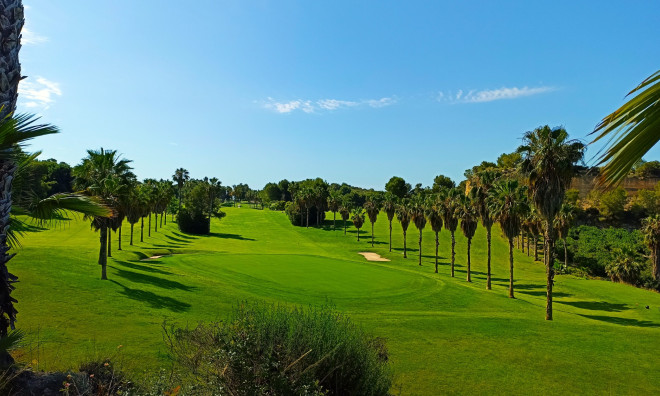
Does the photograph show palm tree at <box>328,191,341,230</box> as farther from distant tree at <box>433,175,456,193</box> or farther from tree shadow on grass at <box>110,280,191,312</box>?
tree shadow on grass at <box>110,280,191,312</box>

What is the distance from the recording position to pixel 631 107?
7.14ft

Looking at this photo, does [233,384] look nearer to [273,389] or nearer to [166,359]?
[273,389]

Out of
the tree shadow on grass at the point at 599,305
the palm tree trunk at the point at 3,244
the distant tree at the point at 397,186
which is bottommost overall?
the tree shadow on grass at the point at 599,305

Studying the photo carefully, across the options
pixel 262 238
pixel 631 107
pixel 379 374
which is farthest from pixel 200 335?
pixel 262 238

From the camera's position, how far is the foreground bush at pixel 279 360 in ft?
24.8

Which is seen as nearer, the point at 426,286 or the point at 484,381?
the point at 484,381

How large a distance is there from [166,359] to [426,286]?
28560mm

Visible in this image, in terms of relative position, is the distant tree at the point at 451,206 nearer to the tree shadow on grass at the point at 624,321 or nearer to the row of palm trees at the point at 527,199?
the row of palm trees at the point at 527,199

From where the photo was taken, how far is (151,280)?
26.7m

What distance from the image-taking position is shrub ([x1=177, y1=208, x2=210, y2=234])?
82812 mm

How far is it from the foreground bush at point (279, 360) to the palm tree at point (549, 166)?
2458 centimetres

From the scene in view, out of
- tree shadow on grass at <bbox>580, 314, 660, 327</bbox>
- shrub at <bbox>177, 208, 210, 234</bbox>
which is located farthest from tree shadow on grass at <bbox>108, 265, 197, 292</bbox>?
shrub at <bbox>177, 208, 210, 234</bbox>

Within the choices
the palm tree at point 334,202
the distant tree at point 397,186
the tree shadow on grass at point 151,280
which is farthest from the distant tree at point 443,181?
the tree shadow on grass at point 151,280

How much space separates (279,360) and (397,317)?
16299mm
